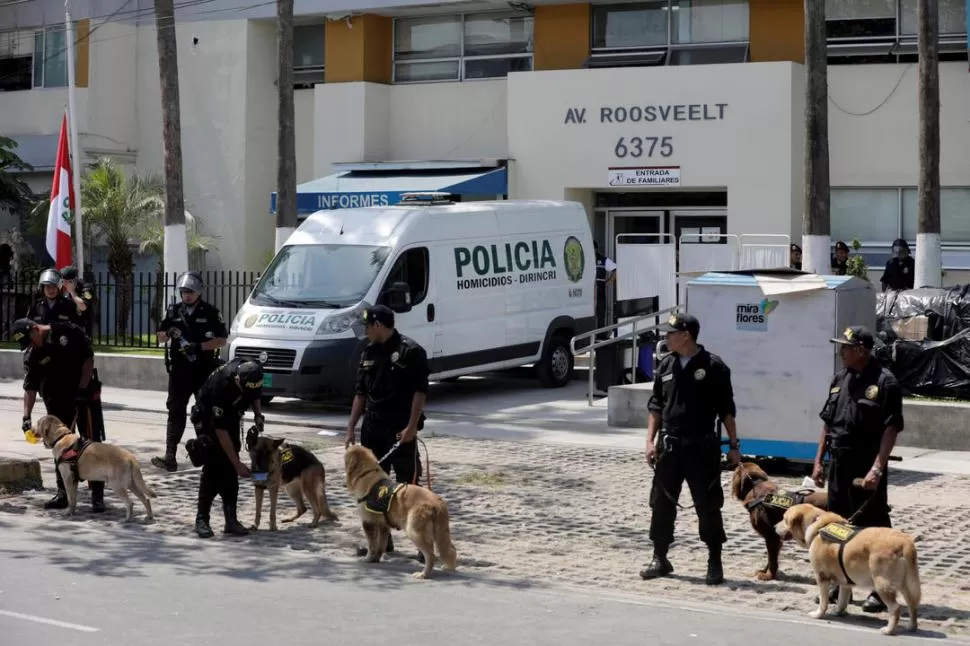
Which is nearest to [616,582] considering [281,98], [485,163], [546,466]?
[546,466]

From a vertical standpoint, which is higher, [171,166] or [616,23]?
[616,23]

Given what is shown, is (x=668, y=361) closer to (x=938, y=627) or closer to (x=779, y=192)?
(x=938, y=627)

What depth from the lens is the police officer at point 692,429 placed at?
28.7 ft

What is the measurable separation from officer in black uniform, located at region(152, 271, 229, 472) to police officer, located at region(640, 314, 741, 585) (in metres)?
5.13

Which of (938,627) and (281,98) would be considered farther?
(281,98)

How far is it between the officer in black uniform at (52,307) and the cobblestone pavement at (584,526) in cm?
143

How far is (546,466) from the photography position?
13547 mm

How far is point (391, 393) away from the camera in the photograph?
979 centimetres

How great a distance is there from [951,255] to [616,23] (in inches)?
281

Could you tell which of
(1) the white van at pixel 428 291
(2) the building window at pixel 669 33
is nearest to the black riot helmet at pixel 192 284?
(1) the white van at pixel 428 291

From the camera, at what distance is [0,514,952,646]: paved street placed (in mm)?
7430

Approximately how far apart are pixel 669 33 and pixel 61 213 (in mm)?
10667

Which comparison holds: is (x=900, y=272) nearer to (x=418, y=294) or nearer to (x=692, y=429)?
(x=418, y=294)

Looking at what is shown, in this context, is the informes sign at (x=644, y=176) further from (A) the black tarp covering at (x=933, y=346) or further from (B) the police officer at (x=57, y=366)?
(B) the police officer at (x=57, y=366)
